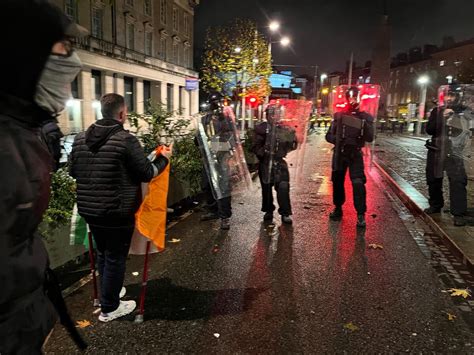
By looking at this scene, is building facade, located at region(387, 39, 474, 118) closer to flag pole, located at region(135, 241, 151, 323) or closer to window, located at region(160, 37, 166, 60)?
window, located at region(160, 37, 166, 60)

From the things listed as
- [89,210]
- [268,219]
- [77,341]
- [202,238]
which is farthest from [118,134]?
[268,219]

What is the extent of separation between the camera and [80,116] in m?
29.2

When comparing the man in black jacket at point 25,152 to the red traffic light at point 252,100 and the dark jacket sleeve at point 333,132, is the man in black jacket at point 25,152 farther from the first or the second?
the red traffic light at point 252,100

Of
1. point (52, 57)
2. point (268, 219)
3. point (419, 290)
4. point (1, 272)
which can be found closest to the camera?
point (1, 272)

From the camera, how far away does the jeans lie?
3566 millimetres

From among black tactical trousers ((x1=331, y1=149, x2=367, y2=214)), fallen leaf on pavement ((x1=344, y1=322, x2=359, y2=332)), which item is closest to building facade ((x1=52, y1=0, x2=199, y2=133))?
black tactical trousers ((x1=331, y1=149, x2=367, y2=214))

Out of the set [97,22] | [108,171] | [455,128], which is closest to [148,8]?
[97,22]

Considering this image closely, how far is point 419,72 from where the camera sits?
83.6 meters

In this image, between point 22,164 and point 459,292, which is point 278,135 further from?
point 22,164

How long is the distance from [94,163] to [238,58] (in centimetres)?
2351

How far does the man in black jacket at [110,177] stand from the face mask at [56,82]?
1740 mm

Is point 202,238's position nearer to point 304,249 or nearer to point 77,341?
point 304,249

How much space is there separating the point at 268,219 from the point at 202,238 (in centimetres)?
149

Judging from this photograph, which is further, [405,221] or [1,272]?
[405,221]
